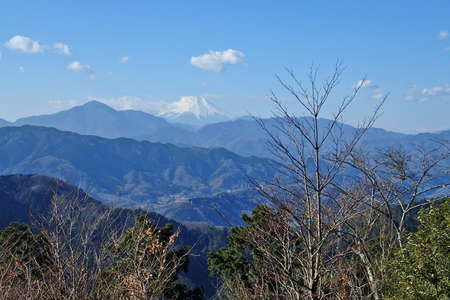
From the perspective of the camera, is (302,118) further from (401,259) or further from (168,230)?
(168,230)

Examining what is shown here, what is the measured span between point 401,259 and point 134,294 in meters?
6.98

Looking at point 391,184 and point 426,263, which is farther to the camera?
point 391,184

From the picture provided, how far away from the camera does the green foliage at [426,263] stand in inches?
449

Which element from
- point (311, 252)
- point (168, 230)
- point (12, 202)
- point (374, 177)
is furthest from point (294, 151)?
point (12, 202)

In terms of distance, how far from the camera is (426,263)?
11.8 m

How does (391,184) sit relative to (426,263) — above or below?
above

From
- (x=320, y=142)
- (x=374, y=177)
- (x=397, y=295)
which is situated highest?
(x=320, y=142)

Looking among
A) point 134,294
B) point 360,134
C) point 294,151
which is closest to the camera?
point 360,134

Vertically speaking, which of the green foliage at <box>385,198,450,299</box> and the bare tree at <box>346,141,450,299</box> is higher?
the bare tree at <box>346,141,450,299</box>

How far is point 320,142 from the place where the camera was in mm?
7000

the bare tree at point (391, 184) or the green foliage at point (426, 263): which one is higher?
the bare tree at point (391, 184)

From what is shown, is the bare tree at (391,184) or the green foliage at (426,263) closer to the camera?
the green foliage at (426,263)

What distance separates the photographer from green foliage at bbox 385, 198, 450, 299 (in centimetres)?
1140

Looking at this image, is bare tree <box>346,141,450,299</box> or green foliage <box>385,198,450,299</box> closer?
green foliage <box>385,198,450,299</box>
